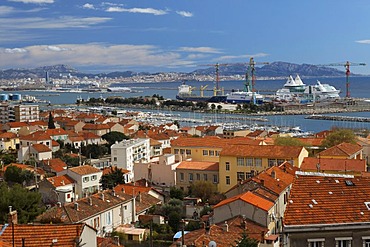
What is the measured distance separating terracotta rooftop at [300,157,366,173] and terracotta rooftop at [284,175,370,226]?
7.41m

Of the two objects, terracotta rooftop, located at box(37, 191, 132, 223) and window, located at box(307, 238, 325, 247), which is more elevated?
window, located at box(307, 238, 325, 247)

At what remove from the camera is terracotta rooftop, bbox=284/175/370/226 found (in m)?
4.53

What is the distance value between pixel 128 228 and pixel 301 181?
5.52m

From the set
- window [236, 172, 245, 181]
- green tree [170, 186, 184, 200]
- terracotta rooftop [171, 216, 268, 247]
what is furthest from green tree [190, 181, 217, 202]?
terracotta rooftop [171, 216, 268, 247]

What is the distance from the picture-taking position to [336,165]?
1252 centimetres

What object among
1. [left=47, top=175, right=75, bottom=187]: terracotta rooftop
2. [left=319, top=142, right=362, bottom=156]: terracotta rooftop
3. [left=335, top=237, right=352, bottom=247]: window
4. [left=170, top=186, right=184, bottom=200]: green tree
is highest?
[left=335, top=237, right=352, bottom=247]: window

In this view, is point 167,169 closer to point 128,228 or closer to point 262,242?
point 128,228

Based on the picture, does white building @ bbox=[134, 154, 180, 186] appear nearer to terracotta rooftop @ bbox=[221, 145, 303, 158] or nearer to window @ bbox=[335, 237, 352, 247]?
terracotta rooftop @ bbox=[221, 145, 303, 158]

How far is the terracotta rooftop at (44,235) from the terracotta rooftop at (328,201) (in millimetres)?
1970

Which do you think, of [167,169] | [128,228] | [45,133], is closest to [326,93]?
[45,133]

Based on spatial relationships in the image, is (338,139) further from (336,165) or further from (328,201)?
(328,201)

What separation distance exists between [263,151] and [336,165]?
6.95 feet

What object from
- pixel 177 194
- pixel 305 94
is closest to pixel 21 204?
pixel 177 194

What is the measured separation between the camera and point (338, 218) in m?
4.56
